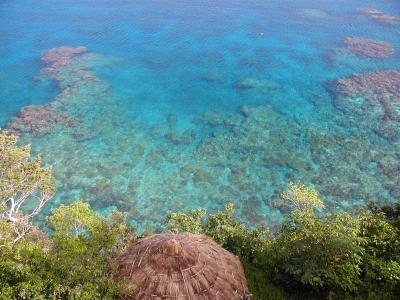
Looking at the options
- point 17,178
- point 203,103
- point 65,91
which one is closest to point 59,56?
point 65,91

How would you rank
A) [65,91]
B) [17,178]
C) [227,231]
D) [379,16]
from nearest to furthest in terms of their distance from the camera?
[227,231] → [17,178] → [65,91] → [379,16]

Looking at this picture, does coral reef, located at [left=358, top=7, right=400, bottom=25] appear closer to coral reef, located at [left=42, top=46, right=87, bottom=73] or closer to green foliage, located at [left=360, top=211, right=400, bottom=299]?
coral reef, located at [left=42, top=46, right=87, bottom=73]

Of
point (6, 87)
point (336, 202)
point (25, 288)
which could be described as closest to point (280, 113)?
point (336, 202)

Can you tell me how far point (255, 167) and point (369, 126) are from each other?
15.3 metres

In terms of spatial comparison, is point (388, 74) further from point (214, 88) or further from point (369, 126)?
point (214, 88)

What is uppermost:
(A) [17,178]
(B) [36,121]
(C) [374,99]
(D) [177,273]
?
(D) [177,273]

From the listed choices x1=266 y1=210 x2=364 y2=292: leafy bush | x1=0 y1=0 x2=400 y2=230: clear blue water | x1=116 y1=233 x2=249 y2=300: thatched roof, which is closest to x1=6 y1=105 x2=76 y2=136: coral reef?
x1=0 y1=0 x2=400 y2=230: clear blue water

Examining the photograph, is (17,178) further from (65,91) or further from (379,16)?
(379,16)

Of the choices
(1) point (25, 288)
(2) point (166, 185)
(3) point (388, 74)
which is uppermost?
(1) point (25, 288)

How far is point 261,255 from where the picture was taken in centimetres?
1948

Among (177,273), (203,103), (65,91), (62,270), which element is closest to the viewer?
(62,270)

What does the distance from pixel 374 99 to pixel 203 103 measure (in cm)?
2166

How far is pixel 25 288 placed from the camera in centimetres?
1179

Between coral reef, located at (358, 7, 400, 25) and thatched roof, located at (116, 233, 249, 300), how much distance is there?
70.0 meters
